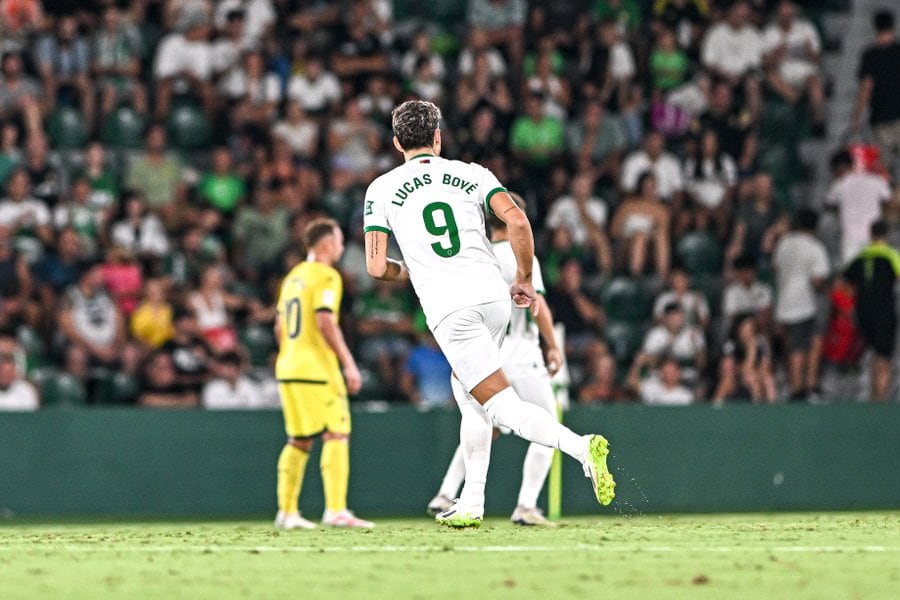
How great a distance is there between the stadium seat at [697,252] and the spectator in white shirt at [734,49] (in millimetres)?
2689

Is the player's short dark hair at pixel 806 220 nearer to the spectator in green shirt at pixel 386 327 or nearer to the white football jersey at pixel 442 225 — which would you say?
the spectator in green shirt at pixel 386 327

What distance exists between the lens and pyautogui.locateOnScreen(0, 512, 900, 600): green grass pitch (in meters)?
6.22

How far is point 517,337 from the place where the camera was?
1111 centimetres

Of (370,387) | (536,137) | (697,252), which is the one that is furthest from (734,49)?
(370,387)

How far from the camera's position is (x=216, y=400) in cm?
1568

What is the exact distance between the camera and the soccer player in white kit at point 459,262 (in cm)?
889

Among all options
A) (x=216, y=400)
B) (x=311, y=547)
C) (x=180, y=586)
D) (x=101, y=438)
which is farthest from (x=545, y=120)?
(x=180, y=586)

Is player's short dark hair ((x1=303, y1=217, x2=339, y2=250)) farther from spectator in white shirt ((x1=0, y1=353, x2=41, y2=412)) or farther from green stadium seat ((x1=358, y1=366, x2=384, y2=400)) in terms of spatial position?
spectator in white shirt ((x1=0, y1=353, x2=41, y2=412))

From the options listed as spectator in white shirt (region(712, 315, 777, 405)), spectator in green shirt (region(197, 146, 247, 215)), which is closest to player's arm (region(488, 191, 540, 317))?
spectator in white shirt (region(712, 315, 777, 405))

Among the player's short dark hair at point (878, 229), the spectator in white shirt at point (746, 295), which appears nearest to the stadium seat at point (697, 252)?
the spectator in white shirt at point (746, 295)

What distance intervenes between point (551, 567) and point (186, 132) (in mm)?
12329

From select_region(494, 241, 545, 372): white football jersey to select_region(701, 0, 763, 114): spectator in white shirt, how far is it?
379 inches

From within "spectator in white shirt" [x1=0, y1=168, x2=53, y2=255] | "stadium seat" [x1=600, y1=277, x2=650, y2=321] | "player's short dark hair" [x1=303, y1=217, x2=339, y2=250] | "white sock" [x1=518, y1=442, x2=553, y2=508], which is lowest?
"white sock" [x1=518, y1=442, x2=553, y2=508]

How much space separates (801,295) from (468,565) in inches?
454
